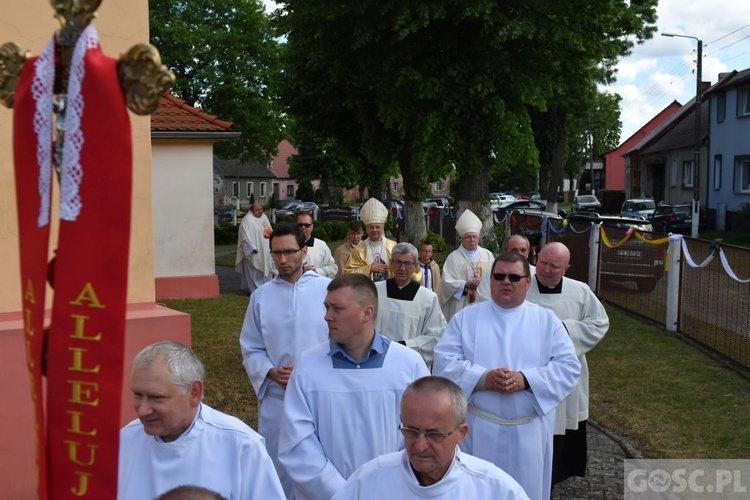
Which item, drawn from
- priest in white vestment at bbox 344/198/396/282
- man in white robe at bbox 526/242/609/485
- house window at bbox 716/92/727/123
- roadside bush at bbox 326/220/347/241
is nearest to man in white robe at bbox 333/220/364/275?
priest in white vestment at bbox 344/198/396/282

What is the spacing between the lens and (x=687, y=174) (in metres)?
48.2

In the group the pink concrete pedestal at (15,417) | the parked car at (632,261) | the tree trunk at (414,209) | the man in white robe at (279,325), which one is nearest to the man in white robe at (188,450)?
the man in white robe at (279,325)

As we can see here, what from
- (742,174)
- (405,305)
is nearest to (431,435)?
(405,305)

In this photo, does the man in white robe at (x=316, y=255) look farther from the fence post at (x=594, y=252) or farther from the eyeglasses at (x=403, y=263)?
the fence post at (x=594, y=252)

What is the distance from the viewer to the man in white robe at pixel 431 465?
9.99ft

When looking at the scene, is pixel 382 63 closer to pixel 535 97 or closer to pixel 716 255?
pixel 535 97

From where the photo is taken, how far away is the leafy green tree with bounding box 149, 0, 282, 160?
3703 cm

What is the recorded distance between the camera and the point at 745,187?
37719 mm

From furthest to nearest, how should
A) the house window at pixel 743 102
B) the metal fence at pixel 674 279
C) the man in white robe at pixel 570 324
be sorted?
the house window at pixel 743 102
the metal fence at pixel 674 279
the man in white robe at pixel 570 324

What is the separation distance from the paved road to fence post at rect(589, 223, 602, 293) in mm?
8425

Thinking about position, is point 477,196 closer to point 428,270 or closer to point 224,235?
point 428,270

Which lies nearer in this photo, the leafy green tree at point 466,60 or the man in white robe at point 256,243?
the man in white robe at point 256,243

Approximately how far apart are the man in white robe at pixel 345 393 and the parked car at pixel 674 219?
34.0 m

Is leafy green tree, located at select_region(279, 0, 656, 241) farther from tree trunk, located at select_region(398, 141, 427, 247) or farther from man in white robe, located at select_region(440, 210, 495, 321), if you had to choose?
man in white robe, located at select_region(440, 210, 495, 321)
